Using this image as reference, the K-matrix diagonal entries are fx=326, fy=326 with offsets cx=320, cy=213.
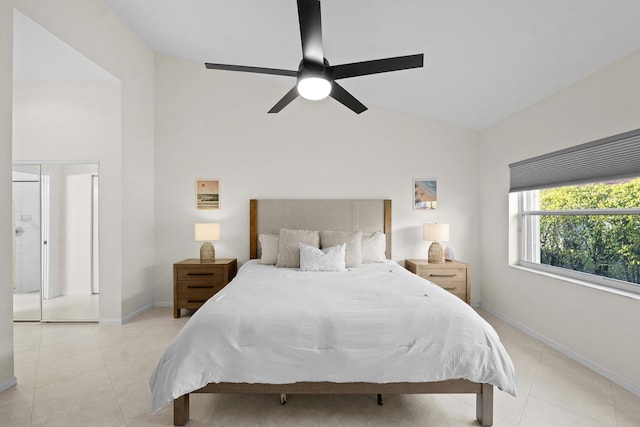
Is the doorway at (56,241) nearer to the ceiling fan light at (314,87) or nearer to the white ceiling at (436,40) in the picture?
the white ceiling at (436,40)

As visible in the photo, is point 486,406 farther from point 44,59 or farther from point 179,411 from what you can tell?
point 44,59

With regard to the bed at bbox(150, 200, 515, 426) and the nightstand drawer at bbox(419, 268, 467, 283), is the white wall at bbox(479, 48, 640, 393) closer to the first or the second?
→ the nightstand drawer at bbox(419, 268, 467, 283)

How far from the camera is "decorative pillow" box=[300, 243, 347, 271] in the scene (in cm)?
344

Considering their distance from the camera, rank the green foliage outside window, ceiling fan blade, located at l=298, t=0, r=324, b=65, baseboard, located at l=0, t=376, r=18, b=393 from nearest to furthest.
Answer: ceiling fan blade, located at l=298, t=0, r=324, b=65, baseboard, located at l=0, t=376, r=18, b=393, the green foliage outside window

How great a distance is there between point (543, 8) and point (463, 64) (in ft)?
2.86

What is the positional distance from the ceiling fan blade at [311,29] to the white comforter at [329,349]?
Answer: 1.56 meters

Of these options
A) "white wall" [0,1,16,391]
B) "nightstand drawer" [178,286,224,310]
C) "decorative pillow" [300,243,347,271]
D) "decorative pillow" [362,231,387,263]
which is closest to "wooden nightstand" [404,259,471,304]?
"decorative pillow" [362,231,387,263]

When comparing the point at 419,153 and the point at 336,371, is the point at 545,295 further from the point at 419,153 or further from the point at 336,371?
the point at 336,371

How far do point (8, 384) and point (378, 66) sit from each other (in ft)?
11.1

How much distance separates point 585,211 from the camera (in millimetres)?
2900

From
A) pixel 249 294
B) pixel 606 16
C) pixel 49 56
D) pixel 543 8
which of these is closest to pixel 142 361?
pixel 249 294

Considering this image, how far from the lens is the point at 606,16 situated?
6.65ft

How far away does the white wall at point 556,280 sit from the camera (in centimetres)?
235

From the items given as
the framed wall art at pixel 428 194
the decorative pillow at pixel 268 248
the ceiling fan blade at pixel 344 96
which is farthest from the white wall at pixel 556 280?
the decorative pillow at pixel 268 248
